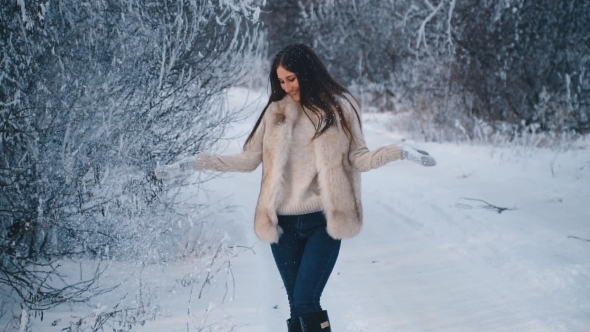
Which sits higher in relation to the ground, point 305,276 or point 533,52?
point 533,52

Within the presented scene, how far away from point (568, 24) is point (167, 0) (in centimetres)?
796

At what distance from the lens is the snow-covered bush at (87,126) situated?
12.4ft

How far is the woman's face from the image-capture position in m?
2.77

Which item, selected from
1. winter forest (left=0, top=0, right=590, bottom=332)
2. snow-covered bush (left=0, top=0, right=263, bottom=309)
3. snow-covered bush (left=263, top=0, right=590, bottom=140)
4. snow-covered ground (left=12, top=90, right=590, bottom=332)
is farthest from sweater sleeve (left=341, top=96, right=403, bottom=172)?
snow-covered bush (left=263, top=0, right=590, bottom=140)

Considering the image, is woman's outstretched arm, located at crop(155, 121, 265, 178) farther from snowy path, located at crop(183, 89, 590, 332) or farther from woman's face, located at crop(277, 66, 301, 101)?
snowy path, located at crop(183, 89, 590, 332)

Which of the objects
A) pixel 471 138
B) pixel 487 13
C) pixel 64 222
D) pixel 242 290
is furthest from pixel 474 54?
pixel 64 222

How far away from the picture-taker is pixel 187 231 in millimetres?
5883

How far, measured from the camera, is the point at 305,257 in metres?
2.71

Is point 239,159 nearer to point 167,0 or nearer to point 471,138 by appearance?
point 167,0

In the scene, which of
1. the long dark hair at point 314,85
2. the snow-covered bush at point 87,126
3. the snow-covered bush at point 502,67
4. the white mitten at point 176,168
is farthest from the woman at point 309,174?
the snow-covered bush at point 502,67

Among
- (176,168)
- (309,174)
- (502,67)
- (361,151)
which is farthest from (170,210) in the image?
(502,67)

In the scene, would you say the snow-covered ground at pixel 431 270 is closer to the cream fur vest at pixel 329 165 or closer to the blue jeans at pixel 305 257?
the blue jeans at pixel 305 257

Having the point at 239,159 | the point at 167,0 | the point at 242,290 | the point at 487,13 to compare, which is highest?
the point at 487,13

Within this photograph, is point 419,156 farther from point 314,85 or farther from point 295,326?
point 295,326
